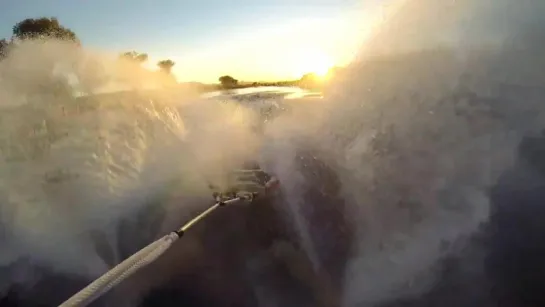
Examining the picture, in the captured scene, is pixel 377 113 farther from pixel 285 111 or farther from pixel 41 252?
pixel 41 252

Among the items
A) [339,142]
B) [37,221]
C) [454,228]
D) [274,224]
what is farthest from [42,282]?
[454,228]

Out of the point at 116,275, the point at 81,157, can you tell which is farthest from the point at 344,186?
the point at 116,275

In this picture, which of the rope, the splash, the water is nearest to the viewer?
the rope

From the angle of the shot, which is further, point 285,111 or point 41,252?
point 285,111

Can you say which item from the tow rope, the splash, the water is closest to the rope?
the tow rope

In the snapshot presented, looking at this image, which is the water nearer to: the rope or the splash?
the splash

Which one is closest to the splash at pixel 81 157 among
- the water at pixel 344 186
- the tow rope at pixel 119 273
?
the water at pixel 344 186

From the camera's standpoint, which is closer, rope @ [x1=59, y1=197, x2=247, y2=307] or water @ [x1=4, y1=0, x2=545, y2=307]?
rope @ [x1=59, y1=197, x2=247, y2=307]

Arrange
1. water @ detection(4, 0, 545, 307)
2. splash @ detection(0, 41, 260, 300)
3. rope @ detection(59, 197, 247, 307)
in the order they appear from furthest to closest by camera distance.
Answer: splash @ detection(0, 41, 260, 300)
water @ detection(4, 0, 545, 307)
rope @ detection(59, 197, 247, 307)
